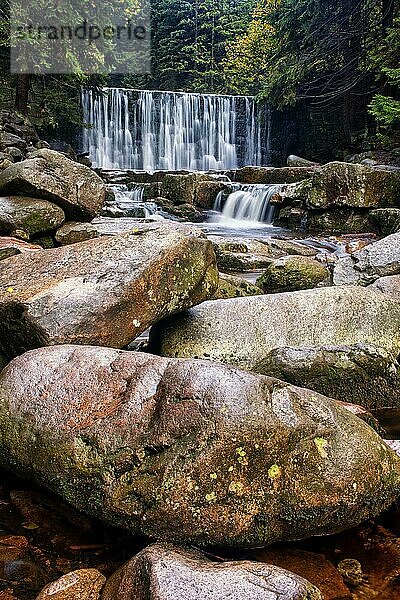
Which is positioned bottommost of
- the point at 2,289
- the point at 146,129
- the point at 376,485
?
the point at 376,485

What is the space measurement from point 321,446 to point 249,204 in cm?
1380

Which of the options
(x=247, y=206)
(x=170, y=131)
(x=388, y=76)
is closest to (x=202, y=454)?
(x=247, y=206)

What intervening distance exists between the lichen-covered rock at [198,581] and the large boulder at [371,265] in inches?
196

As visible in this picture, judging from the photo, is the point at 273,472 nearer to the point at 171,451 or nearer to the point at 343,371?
the point at 171,451

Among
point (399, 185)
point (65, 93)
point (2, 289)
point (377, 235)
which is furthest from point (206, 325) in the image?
point (65, 93)

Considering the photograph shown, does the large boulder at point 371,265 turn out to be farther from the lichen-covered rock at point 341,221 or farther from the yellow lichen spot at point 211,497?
the lichen-covered rock at point 341,221

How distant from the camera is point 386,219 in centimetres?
1317

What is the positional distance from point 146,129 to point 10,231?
17850mm

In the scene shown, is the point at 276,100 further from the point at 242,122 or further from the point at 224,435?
the point at 224,435

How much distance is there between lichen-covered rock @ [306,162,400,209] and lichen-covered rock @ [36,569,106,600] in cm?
1276

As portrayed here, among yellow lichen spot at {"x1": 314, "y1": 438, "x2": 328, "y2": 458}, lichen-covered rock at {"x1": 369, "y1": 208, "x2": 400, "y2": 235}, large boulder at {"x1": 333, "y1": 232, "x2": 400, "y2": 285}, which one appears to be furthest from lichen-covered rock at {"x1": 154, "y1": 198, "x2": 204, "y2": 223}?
yellow lichen spot at {"x1": 314, "y1": 438, "x2": 328, "y2": 458}

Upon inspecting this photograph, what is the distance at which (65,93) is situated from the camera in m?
21.3

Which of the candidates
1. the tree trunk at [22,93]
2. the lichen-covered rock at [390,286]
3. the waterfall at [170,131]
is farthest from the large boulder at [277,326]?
the waterfall at [170,131]

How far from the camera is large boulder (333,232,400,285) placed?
271 inches
